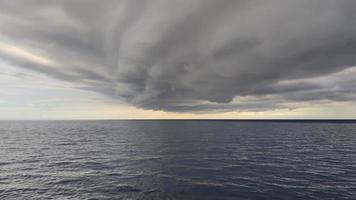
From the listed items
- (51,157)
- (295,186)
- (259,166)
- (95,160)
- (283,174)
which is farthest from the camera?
(51,157)

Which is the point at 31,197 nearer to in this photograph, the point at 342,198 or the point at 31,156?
the point at 31,156

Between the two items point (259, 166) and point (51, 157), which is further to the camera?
point (51, 157)

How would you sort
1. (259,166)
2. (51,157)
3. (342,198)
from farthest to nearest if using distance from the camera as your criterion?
1. (51,157)
2. (259,166)
3. (342,198)

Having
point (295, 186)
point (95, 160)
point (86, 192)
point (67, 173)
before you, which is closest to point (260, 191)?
point (295, 186)

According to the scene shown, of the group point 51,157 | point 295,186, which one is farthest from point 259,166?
point 51,157

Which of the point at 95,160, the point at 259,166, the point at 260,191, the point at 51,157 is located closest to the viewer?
the point at 260,191

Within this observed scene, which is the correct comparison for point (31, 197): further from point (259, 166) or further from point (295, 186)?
point (259, 166)

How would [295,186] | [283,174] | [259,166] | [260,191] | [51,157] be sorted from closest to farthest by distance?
[260,191] < [295,186] < [283,174] < [259,166] < [51,157]

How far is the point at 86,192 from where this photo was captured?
110ft

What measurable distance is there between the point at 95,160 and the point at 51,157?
589 inches

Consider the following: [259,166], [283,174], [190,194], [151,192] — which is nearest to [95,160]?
[151,192]

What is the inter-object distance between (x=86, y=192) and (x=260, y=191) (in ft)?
86.7

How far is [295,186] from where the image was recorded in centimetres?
3681

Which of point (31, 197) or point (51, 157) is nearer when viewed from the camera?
point (31, 197)
